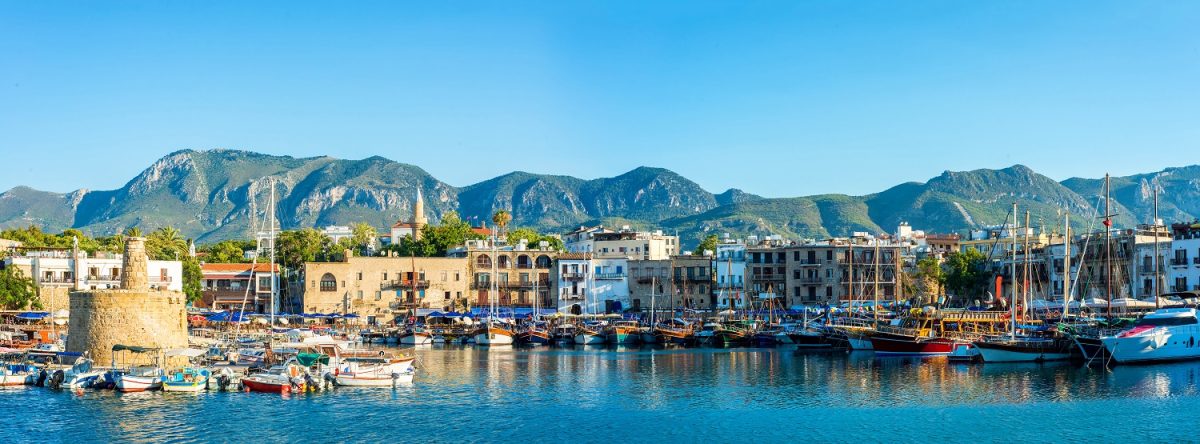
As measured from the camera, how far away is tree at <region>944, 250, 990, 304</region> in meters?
106

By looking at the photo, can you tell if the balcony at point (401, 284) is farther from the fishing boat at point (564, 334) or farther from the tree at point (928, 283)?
the tree at point (928, 283)

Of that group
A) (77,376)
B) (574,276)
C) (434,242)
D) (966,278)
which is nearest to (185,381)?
(77,376)

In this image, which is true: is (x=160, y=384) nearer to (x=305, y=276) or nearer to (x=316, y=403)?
(x=316, y=403)

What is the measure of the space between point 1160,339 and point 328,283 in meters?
75.0

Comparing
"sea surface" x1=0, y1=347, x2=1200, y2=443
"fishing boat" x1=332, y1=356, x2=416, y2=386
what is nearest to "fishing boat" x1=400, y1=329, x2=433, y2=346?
"sea surface" x1=0, y1=347, x2=1200, y2=443

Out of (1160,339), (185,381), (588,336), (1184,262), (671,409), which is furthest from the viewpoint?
(588,336)

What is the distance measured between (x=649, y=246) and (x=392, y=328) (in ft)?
133

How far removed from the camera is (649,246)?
13075cm

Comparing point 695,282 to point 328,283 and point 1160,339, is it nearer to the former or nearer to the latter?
point 328,283

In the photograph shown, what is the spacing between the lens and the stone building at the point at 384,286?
108m

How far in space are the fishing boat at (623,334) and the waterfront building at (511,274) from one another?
2289cm

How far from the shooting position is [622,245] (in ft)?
439

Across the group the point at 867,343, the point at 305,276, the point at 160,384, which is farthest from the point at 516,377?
the point at 305,276

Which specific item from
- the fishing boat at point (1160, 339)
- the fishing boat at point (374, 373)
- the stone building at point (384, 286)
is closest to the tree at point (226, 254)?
the stone building at point (384, 286)
